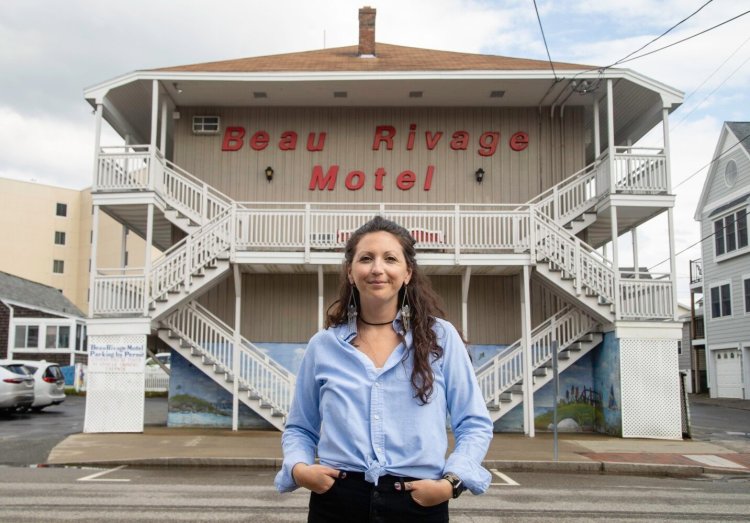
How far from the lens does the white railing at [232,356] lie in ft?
57.0

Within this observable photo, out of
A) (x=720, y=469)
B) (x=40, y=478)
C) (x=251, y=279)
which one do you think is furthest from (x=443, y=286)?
(x=40, y=478)

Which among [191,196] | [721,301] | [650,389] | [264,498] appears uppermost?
[191,196]

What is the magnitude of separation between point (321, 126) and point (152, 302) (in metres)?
6.21

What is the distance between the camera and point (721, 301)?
3525cm

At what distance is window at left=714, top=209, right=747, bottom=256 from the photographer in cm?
3306

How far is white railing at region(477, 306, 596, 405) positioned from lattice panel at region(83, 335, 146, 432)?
285 inches

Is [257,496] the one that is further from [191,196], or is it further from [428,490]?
[191,196]

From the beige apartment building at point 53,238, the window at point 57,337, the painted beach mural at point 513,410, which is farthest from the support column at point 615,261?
the beige apartment building at point 53,238

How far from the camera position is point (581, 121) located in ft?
66.1

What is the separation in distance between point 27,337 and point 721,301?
32.7 m

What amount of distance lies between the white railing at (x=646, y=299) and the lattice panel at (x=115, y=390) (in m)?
10.3

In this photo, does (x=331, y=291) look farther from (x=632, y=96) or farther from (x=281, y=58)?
(x=632, y=96)

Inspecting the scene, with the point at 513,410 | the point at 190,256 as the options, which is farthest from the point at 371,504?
the point at 513,410

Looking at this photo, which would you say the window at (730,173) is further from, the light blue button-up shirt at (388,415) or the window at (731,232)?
the light blue button-up shirt at (388,415)
